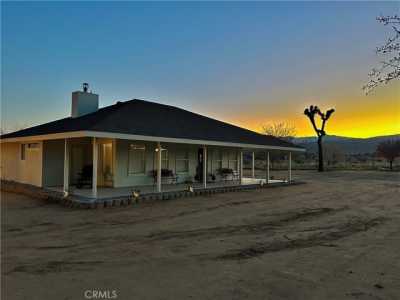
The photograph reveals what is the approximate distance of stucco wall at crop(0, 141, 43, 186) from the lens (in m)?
13.5

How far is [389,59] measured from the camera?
4680 millimetres

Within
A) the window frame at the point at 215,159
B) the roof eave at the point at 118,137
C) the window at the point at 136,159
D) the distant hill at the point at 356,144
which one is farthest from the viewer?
the distant hill at the point at 356,144

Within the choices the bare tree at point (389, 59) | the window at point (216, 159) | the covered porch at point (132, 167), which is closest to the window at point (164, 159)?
the covered porch at point (132, 167)

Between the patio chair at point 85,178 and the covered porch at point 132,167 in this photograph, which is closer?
the covered porch at point 132,167

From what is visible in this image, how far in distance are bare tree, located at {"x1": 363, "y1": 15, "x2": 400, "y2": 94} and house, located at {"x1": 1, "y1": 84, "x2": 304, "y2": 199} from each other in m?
7.84

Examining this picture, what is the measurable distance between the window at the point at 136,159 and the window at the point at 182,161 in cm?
215

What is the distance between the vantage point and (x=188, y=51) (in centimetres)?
1734

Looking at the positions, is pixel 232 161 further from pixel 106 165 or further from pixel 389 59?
pixel 389 59

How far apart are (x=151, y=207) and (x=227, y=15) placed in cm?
968

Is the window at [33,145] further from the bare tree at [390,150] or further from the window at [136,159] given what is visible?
the bare tree at [390,150]

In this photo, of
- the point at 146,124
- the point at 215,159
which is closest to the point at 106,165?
the point at 146,124

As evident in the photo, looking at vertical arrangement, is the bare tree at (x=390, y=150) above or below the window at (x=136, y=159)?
above

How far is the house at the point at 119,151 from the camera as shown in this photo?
1180 centimetres

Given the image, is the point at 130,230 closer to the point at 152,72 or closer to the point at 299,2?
the point at 299,2
